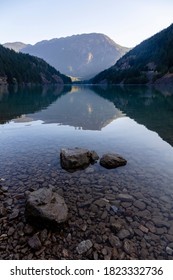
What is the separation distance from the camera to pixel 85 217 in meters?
10.1

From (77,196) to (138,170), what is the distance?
5.32m

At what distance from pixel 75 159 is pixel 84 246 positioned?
7.75 meters

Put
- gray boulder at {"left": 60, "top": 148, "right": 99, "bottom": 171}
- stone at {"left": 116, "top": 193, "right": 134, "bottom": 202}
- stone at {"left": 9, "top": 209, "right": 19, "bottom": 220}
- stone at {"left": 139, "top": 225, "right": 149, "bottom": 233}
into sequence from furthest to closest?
gray boulder at {"left": 60, "top": 148, "right": 99, "bottom": 171}, stone at {"left": 116, "top": 193, "right": 134, "bottom": 202}, stone at {"left": 9, "top": 209, "right": 19, "bottom": 220}, stone at {"left": 139, "top": 225, "right": 149, "bottom": 233}

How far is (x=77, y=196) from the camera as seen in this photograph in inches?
468

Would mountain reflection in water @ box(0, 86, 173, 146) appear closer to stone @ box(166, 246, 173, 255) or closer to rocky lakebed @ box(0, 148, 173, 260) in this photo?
rocky lakebed @ box(0, 148, 173, 260)

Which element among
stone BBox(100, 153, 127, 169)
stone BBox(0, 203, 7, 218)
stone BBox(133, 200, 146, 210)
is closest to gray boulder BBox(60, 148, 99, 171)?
stone BBox(100, 153, 127, 169)

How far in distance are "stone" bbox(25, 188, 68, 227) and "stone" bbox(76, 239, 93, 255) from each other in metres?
1.36

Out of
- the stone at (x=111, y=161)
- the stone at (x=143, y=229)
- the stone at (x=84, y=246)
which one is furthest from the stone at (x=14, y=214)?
the stone at (x=111, y=161)

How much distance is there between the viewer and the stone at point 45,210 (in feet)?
30.2

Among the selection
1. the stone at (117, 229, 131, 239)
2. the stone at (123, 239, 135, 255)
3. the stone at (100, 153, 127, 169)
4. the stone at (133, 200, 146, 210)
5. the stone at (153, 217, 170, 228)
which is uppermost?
the stone at (100, 153, 127, 169)

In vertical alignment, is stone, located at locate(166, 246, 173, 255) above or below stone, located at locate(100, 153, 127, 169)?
below

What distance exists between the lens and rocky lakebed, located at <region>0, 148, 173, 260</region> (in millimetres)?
8076

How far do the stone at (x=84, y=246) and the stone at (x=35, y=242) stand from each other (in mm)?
1414
